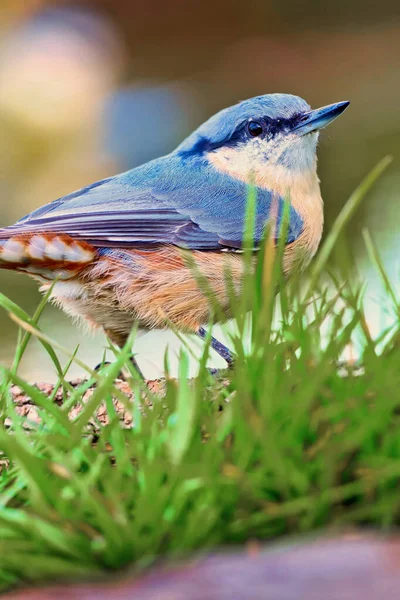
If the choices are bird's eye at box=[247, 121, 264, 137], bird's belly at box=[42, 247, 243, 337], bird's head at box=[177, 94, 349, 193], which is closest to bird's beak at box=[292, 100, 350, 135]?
bird's head at box=[177, 94, 349, 193]

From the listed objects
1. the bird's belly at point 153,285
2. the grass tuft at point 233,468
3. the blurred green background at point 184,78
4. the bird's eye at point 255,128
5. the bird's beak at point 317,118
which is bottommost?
the grass tuft at point 233,468

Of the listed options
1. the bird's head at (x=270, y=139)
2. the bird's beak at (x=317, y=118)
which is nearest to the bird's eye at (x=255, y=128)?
the bird's head at (x=270, y=139)

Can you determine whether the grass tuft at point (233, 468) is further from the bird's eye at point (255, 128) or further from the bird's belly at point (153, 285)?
the bird's eye at point (255, 128)

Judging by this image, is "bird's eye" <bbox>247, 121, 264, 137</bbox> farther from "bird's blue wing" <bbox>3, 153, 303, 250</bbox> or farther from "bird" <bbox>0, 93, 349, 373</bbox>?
"bird's blue wing" <bbox>3, 153, 303, 250</bbox>

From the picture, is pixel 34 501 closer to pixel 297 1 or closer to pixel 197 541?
pixel 197 541

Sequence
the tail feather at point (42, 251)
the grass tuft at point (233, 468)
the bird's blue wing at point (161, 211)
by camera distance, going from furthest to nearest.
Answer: the bird's blue wing at point (161, 211)
the tail feather at point (42, 251)
the grass tuft at point (233, 468)

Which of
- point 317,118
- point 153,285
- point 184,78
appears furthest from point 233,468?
point 184,78

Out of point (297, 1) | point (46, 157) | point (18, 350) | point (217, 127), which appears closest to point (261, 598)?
point (18, 350)

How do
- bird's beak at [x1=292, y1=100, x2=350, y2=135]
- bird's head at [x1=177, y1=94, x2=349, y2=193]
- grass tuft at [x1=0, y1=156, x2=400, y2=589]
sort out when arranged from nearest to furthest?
grass tuft at [x1=0, y1=156, x2=400, y2=589]
bird's beak at [x1=292, y1=100, x2=350, y2=135]
bird's head at [x1=177, y1=94, x2=349, y2=193]
